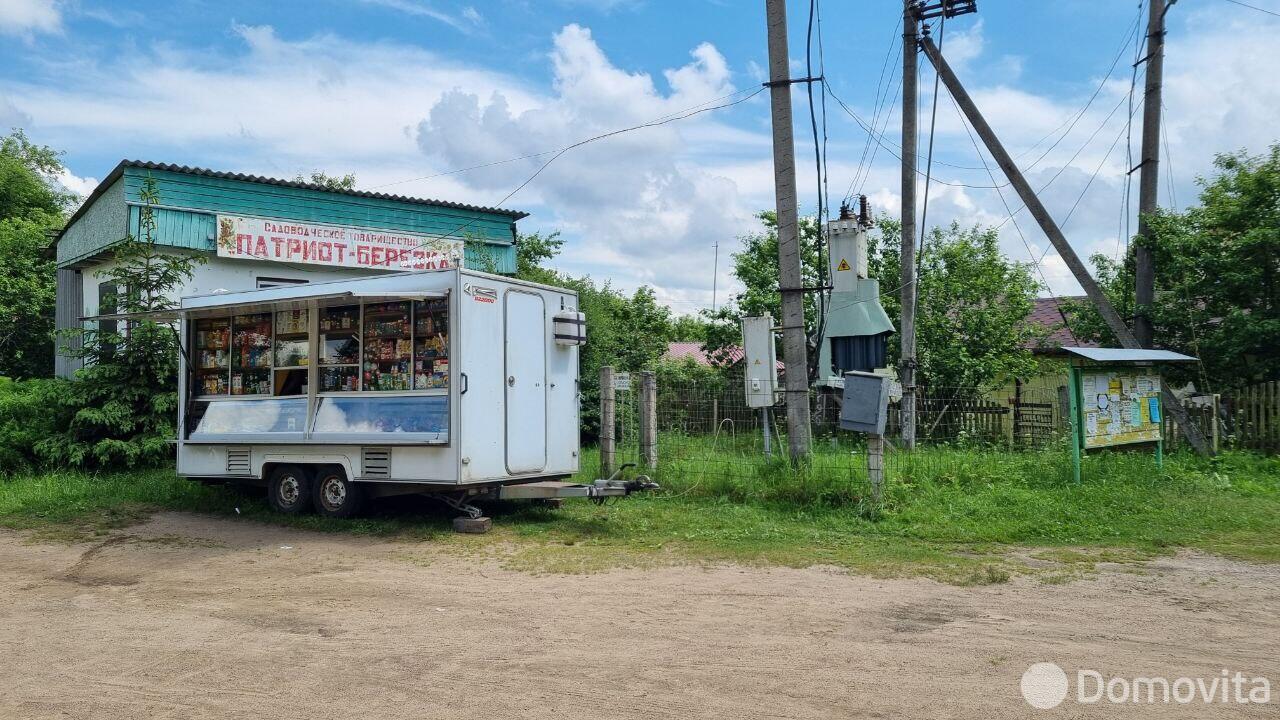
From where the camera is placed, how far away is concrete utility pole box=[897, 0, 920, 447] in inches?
620

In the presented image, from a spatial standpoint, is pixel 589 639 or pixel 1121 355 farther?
pixel 1121 355

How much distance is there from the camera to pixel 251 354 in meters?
11.1

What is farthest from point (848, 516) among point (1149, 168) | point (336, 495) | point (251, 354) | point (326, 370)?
point (1149, 168)

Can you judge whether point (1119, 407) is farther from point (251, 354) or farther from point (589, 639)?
point (251, 354)

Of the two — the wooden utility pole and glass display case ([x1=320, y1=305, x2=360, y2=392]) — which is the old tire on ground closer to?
glass display case ([x1=320, y1=305, x2=360, y2=392])

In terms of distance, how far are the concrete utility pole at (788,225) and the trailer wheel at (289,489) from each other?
5.82 m

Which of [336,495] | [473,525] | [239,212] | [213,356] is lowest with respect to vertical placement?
[473,525]

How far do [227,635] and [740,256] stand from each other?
19026mm

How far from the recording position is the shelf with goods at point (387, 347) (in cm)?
975

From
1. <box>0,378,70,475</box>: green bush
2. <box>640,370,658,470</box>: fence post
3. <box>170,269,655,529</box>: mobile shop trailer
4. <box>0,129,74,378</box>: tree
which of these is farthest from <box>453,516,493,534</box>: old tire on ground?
<box>0,129,74,378</box>: tree

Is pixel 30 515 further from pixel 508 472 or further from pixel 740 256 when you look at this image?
pixel 740 256

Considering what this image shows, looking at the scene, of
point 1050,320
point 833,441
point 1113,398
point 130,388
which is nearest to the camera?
point 1113,398

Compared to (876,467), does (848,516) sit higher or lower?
lower

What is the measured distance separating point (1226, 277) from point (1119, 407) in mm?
4978
